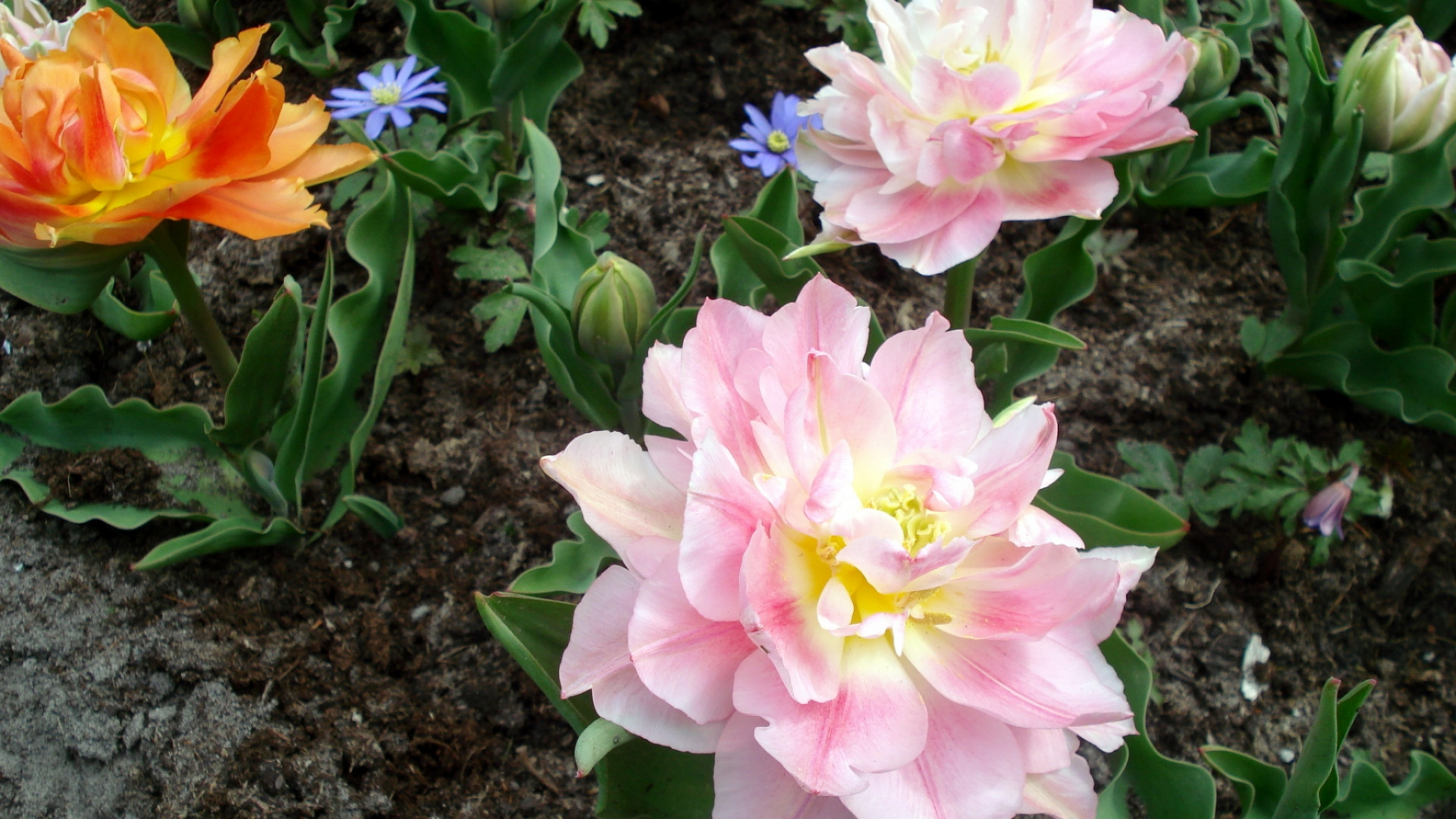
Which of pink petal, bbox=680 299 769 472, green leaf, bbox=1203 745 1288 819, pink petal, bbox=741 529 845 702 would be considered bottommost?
green leaf, bbox=1203 745 1288 819

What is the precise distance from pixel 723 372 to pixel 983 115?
1.52ft

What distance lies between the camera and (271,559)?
1.26 metres

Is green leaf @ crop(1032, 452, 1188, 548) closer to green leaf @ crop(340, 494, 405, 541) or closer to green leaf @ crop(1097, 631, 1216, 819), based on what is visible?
green leaf @ crop(1097, 631, 1216, 819)

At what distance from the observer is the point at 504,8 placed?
4.47 feet

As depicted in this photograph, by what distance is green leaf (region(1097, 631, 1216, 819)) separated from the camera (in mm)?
947

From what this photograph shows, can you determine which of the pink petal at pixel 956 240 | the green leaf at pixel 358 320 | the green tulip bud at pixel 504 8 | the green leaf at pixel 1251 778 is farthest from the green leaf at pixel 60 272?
the green leaf at pixel 1251 778

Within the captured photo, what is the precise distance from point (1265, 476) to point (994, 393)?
44 centimetres

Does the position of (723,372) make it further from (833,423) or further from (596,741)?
(596,741)

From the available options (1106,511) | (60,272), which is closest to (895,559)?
(1106,511)

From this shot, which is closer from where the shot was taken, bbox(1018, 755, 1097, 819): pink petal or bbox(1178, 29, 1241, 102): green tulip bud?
bbox(1018, 755, 1097, 819): pink petal

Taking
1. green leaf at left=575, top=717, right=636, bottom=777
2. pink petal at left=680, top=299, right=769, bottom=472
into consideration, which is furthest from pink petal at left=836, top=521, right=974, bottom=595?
green leaf at left=575, top=717, right=636, bottom=777

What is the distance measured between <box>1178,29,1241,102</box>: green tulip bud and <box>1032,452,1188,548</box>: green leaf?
59 cm

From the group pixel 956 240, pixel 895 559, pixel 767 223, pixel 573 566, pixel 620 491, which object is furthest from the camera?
pixel 767 223

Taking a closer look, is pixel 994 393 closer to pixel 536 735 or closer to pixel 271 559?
pixel 536 735
